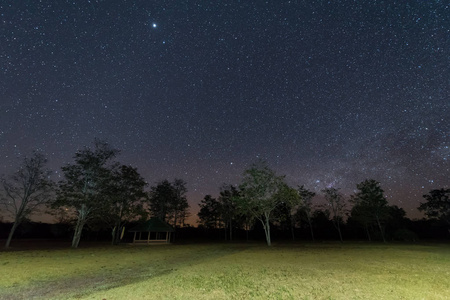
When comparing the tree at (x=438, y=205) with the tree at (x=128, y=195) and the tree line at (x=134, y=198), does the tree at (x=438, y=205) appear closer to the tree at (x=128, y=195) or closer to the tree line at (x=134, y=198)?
the tree line at (x=134, y=198)

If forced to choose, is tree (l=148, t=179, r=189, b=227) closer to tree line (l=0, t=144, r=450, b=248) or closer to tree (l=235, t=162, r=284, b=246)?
tree line (l=0, t=144, r=450, b=248)

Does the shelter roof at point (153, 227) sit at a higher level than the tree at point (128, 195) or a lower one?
lower

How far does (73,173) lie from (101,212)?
24.4 feet

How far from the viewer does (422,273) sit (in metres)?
11.8

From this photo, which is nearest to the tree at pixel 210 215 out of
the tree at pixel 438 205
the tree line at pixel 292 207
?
the tree line at pixel 292 207

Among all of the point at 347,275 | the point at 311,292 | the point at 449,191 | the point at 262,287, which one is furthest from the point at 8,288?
the point at 449,191

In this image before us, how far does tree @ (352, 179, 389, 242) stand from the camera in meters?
49.6

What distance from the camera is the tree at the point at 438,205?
179ft

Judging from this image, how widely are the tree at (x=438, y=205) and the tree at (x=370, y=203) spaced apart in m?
15.1

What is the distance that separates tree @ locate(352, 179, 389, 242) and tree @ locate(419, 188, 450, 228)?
49.6 ft

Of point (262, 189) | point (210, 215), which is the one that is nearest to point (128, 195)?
point (262, 189)

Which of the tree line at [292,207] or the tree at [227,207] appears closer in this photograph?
the tree line at [292,207]

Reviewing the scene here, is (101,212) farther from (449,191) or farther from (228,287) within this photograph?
(449,191)

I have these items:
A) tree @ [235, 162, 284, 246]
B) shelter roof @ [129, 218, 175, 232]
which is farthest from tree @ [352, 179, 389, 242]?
shelter roof @ [129, 218, 175, 232]
